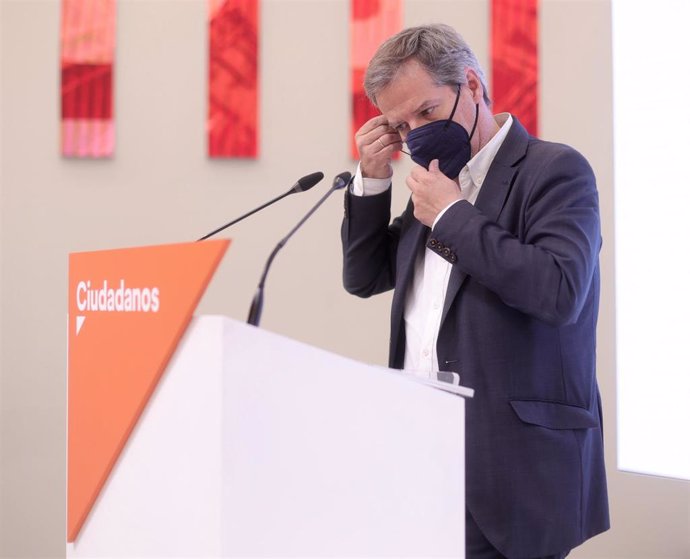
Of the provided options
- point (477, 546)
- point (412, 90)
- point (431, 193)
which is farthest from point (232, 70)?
point (477, 546)

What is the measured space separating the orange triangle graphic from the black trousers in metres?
0.69

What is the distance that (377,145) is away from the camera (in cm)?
177

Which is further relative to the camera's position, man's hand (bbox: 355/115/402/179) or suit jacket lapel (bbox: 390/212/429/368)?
man's hand (bbox: 355/115/402/179)

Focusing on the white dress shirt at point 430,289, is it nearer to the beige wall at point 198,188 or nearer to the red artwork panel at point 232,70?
the beige wall at point 198,188

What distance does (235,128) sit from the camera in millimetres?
2941

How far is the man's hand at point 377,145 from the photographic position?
1.77 meters

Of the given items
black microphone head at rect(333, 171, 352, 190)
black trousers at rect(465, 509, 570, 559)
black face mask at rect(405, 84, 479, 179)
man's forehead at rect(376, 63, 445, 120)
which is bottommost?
black trousers at rect(465, 509, 570, 559)

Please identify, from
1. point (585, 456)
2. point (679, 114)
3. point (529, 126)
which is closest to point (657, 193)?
point (679, 114)

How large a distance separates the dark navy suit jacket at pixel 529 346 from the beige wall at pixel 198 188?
1.52 m

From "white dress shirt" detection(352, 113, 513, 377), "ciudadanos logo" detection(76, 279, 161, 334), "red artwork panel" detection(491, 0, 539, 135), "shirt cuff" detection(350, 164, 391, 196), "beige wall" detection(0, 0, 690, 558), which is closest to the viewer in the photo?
"ciudadanos logo" detection(76, 279, 161, 334)

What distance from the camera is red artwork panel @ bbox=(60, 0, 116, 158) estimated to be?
2.89 m

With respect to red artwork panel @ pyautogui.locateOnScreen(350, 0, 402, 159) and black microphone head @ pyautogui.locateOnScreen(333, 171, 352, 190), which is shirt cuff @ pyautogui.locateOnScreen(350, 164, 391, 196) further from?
red artwork panel @ pyautogui.locateOnScreen(350, 0, 402, 159)

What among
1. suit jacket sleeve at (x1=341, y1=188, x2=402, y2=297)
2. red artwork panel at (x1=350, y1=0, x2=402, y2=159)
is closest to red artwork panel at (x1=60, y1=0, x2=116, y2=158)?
red artwork panel at (x1=350, y1=0, x2=402, y2=159)

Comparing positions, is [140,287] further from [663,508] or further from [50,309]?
[663,508]
